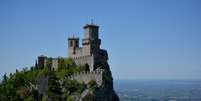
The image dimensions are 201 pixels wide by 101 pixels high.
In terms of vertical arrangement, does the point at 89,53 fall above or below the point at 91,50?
below

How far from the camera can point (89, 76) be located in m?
72.8

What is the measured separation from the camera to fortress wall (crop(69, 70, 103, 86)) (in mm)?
71375

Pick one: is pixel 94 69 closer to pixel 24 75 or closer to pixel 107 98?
pixel 107 98

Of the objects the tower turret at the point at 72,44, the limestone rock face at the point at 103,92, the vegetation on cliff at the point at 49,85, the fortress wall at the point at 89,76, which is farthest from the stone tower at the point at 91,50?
the limestone rock face at the point at 103,92

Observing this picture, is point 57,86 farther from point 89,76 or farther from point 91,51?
point 91,51

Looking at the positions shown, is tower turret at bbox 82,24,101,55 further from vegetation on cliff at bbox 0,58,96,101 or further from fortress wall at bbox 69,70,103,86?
fortress wall at bbox 69,70,103,86

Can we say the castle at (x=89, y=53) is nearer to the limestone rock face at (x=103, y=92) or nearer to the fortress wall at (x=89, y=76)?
the fortress wall at (x=89, y=76)

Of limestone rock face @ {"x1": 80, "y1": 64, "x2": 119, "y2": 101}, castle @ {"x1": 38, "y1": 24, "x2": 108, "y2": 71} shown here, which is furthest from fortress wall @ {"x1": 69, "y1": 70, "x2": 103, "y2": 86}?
castle @ {"x1": 38, "y1": 24, "x2": 108, "y2": 71}

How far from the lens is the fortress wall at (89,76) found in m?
71.4

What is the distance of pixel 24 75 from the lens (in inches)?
3406

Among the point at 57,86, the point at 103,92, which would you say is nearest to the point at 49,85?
the point at 57,86

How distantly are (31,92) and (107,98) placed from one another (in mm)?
14982

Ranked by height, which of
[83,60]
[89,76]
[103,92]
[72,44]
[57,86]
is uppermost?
[72,44]

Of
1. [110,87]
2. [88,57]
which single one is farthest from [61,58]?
[110,87]
